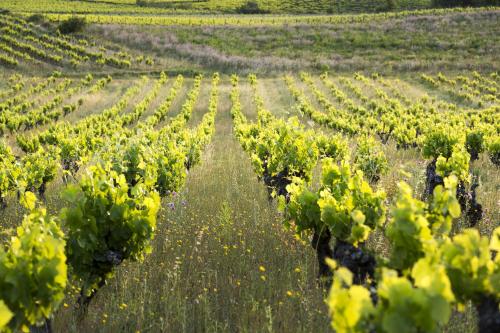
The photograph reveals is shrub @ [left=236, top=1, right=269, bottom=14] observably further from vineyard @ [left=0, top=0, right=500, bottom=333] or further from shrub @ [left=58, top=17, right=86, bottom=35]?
vineyard @ [left=0, top=0, right=500, bottom=333]

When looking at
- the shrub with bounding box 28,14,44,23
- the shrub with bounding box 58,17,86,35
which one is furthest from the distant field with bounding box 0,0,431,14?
the shrub with bounding box 58,17,86,35

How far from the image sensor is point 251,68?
4791 cm

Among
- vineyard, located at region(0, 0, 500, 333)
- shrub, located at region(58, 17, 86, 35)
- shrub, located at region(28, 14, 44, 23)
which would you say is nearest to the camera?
vineyard, located at region(0, 0, 500, 333)

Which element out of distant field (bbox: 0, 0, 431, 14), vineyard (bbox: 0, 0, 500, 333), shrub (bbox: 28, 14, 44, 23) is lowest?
vineyard (bbox: 0, 0, 500, 333)

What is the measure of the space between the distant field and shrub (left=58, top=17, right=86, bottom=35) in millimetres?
23009

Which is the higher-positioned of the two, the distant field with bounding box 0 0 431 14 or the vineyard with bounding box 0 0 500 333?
the distant field with bounding box 0 0 431 14

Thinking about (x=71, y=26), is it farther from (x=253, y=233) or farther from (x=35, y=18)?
(x=253, y=233)

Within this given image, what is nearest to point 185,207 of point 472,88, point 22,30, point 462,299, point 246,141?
point 246,141

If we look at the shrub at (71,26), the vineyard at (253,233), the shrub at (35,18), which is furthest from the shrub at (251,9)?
the vineyard at (253,233)

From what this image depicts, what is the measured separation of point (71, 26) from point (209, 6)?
38.7 meters

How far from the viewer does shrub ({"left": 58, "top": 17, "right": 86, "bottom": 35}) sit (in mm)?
55125

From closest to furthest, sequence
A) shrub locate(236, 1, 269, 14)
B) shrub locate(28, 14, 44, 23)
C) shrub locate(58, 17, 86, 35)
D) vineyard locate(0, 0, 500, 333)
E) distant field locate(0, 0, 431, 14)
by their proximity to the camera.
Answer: vineyard locate(0, 0, 500, 333) < shrub locate(58, 17, 86, 35) < shrub locate(28, 14, 44, 23) < distant field locate(0, 0, 431, 14) < shrub locate(236, 1, 269, 14)

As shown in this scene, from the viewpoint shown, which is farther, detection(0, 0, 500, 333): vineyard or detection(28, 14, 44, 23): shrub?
detection(28, 14, 44, 23): shrub

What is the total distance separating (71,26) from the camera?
55.2 meters
